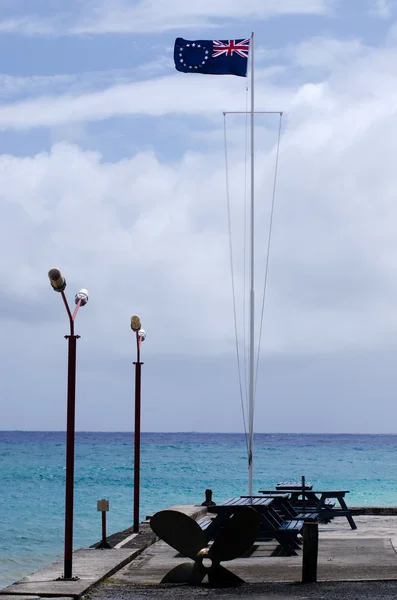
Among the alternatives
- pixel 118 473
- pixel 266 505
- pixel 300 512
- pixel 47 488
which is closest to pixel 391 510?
pixel 300 512

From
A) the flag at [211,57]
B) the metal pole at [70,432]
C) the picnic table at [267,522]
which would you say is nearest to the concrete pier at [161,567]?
the picnic table at [267,522]

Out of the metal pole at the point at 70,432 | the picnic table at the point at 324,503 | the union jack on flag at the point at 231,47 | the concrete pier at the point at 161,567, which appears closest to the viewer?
the concrete pier at the point at 161,567

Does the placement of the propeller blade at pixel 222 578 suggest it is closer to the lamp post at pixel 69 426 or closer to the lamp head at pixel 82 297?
the lamp post at pixel 69 426

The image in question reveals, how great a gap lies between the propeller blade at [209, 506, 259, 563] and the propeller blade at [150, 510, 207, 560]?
26cm

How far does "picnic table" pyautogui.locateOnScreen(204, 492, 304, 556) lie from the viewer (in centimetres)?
1447

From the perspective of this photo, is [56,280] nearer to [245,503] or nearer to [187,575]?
[187,575]

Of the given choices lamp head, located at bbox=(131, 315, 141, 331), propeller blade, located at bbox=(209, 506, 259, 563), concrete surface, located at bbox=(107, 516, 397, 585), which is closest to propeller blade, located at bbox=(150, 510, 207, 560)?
propeller blade, located at bbox=(209, 506, 259, 563)

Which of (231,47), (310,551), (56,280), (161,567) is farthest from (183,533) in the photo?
(231,47)

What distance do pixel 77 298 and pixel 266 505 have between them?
4.44 m

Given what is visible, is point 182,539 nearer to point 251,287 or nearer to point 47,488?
point 251,287

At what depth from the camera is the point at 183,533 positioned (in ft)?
40.9

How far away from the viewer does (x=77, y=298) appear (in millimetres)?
13430

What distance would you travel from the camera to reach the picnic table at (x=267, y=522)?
1447 cm

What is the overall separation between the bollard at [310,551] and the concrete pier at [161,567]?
0.53 ft
